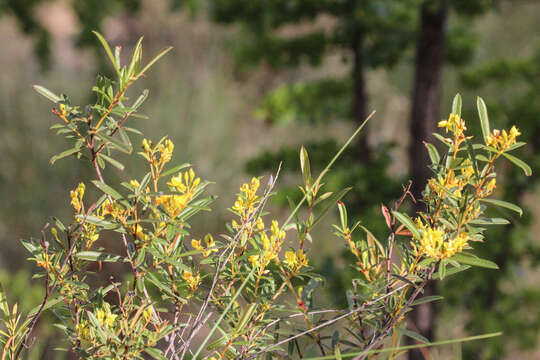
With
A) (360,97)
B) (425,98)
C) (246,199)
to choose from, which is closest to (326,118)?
(360,97)

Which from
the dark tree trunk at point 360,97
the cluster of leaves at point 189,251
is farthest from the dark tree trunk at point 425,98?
the cluster of leaves at point 189,251

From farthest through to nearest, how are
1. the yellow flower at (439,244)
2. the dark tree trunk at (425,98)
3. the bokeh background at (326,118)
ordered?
the bokeh background at (326,118) → the dark tree trunk at (425,98) → the yellow flower at (439,244)

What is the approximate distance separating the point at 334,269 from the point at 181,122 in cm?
235

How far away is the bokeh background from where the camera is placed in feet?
4.97

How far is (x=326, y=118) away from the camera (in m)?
1.75

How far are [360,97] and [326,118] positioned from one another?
15 cm

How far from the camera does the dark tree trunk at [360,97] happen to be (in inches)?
63.4

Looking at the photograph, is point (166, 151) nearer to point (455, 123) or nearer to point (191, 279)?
A: point (191, 279)

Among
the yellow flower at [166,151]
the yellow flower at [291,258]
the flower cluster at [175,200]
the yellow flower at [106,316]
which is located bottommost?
the yellow flower at [106,316]

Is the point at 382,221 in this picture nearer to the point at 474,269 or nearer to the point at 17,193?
the point at 474,269

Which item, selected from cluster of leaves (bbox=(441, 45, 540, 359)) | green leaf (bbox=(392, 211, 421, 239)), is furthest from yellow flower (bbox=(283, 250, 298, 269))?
cluster of leaves (bbox=(441, 45, 540, 359))

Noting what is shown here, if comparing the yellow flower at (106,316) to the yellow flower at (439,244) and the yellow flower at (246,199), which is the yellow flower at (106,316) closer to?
the yellow flower at (246,199)

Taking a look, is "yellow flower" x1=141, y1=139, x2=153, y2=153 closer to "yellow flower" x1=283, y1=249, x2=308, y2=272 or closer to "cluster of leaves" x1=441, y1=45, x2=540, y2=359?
"yellow flower" x1=283, y1=249, x2=308, y2=272

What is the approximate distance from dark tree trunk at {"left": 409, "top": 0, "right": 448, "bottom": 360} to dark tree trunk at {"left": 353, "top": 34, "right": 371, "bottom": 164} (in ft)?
0.71
